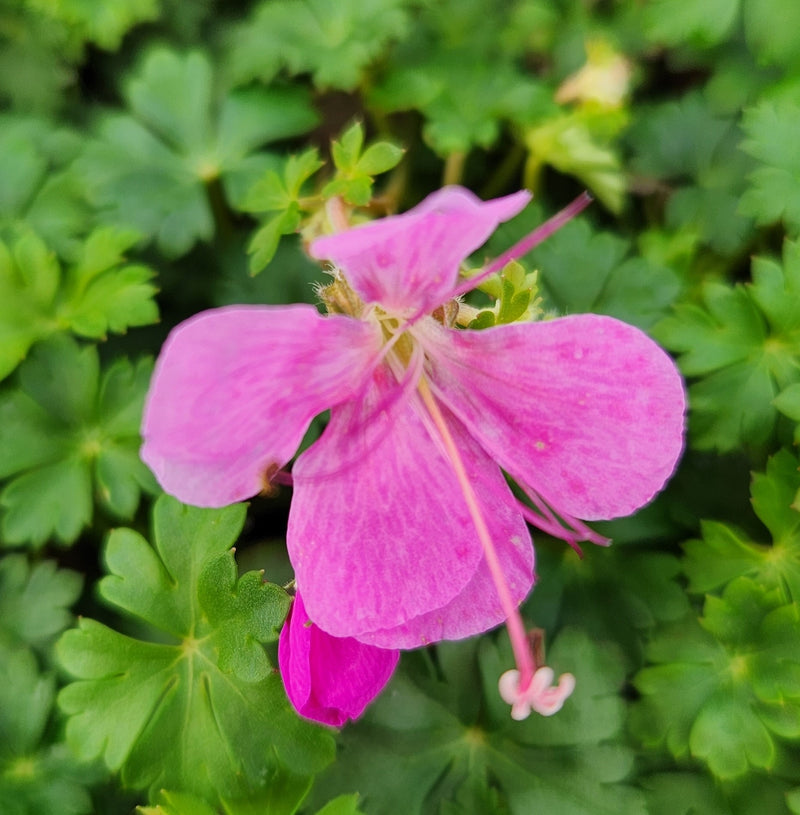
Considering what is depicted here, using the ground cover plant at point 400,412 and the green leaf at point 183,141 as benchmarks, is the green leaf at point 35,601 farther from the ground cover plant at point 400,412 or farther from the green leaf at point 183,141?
the green leaf at point 183,141

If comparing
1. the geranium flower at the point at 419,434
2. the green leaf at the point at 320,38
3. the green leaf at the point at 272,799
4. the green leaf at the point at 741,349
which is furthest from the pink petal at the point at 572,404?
the green leaf at the point at 320,38

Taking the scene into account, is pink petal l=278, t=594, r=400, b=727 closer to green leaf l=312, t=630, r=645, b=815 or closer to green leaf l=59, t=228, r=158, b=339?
green leaf l=312, t=630, r=645, b=815

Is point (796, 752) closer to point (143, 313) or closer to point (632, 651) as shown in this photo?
point (632, 651)

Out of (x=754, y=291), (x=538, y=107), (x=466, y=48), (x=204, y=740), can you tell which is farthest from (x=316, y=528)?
(x=466, y=48)

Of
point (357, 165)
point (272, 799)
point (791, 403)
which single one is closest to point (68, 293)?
point (357, 165)

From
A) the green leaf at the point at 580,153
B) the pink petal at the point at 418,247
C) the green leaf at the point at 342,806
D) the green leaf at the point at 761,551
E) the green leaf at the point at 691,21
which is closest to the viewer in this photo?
the pink petal at the point at 418,247
